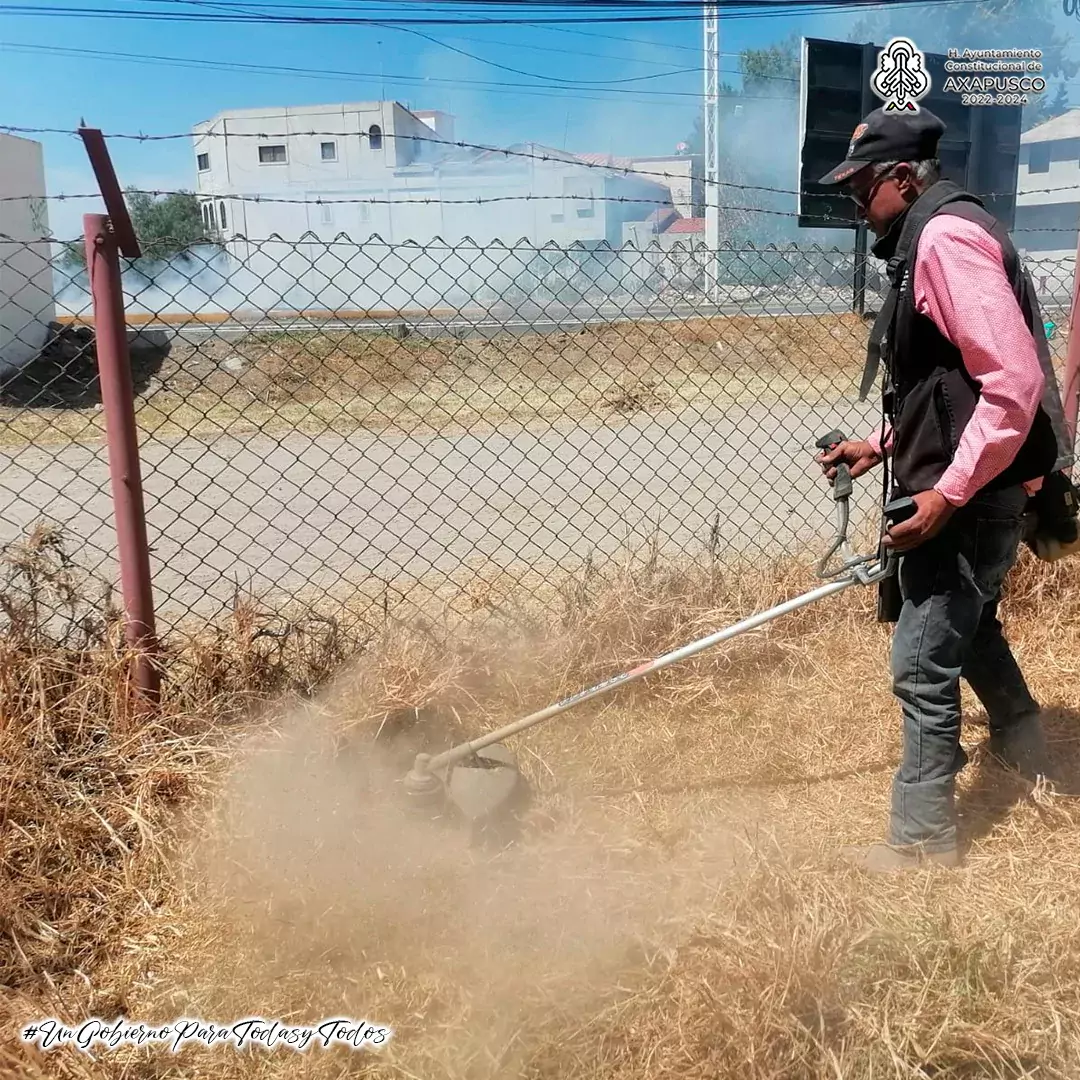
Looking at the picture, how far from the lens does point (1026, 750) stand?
3086 mm

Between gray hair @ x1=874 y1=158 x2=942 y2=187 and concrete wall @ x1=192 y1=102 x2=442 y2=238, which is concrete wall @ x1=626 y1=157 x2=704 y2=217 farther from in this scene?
gray hair @ x1=874 y1=158 x2=942 y2=187

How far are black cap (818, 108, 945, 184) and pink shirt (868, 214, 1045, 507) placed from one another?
0.78 ft

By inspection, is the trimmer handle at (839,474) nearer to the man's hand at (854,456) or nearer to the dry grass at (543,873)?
the man's hand at (854,456)

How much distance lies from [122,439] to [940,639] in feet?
7.76

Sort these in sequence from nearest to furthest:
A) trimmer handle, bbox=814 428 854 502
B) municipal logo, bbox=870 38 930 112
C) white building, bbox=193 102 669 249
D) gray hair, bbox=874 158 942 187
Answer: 1. gray hair, bbox=874 158 942 187
2. trimmer handle, bbox=814 428 854 502
3. municipal logo, bbox=870 38 930 112
4. white building, bbox=193 102 669 249

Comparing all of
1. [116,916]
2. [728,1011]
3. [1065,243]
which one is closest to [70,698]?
[116,916]

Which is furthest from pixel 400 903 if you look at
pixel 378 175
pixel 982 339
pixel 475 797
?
pixel 378 175

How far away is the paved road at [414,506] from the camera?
5613mm

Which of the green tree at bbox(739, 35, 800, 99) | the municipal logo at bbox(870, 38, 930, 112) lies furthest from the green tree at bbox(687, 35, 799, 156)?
the municipal logo at bbox(870, 38, 930, 112)

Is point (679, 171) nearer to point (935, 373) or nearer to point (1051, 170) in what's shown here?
point (1051, 170)

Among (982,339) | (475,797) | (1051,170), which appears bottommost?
(475,797)

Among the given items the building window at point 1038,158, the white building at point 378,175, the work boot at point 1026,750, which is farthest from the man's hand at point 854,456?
the building window at point 1038,158

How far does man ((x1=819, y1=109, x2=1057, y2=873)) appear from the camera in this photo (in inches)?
89.7

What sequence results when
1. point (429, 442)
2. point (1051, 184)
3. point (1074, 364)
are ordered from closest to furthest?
point (1074, 364) < point (429, 442) < point (1051, 184)
